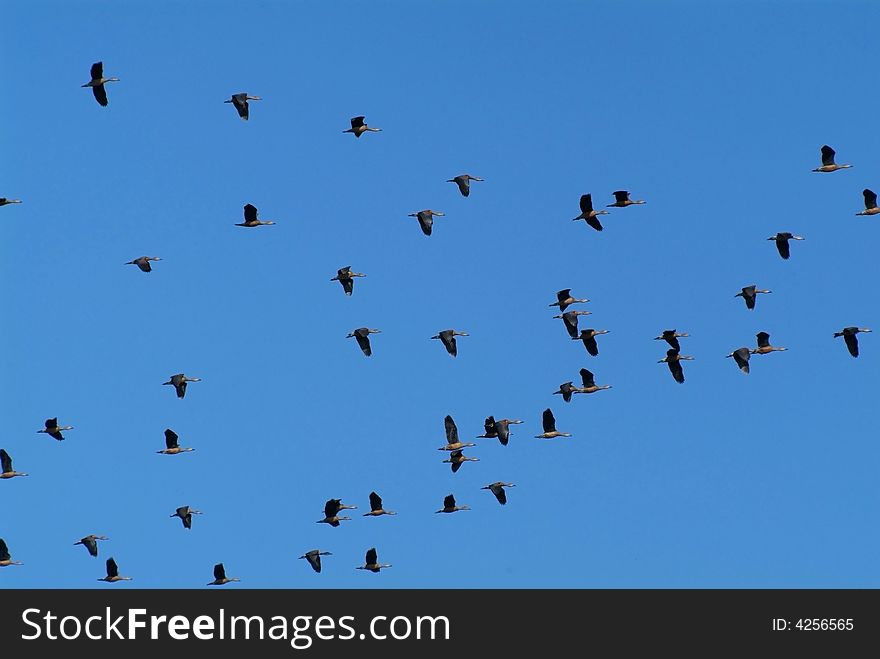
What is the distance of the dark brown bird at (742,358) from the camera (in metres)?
76.8

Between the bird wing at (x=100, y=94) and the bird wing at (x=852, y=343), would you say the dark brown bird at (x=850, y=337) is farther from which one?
the bird wing at (x=100, y=94)

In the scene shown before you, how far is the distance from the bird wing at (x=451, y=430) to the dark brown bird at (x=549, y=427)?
260 cm

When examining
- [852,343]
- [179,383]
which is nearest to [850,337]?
[852,343]

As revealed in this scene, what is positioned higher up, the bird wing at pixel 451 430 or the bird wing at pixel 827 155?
the bird wing at pixel 827 155

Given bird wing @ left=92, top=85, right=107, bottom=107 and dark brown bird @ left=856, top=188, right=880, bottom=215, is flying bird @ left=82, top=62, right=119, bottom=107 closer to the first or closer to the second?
bird wing @ left=92, top=85, right=107, bottom=107

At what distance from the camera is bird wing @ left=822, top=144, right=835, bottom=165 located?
7631 cm

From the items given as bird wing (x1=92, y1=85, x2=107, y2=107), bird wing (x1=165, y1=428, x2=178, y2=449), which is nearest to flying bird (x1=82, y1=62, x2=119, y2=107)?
bird wing (x1=92, y1=85, x2=107, y2=107)

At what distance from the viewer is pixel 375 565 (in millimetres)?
78312

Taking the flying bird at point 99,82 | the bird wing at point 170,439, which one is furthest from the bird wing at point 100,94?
the bird wing at point 170,439

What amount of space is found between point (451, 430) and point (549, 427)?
3.21 m
